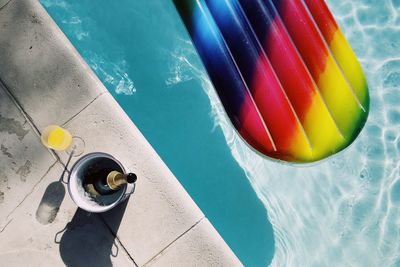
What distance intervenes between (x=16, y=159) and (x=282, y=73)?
8.07 feet

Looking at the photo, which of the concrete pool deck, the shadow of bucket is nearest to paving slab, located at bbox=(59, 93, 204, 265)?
the concrete pool deck

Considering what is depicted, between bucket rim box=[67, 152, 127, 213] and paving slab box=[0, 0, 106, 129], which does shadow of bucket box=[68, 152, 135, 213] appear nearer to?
bucket rim box=[67, 152, 127, 213]

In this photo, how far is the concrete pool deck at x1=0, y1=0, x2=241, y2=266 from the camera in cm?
332

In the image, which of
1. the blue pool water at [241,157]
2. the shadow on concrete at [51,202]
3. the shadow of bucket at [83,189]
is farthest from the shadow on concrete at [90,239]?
the blue pool water at [241,157]

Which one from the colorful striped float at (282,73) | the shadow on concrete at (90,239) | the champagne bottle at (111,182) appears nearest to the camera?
the champagne bottle at (111,182)

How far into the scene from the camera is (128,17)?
14.7ft

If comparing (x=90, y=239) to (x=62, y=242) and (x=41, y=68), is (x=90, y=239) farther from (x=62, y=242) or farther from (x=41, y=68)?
(x=41, y=68)

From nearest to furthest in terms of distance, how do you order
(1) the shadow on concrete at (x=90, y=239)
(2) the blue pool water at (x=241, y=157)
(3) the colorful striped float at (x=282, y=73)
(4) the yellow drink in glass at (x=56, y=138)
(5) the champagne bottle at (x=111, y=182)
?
(5) the champagne bottle at (x=111, y=182) < (4) the yellow drink in glass at (x=56, y=138) < (1) the shadow on concrete at (x=90, y=239) < (3) the colorful striped float at (x=282, y=73) < (2) the blue pool water at (x=241, y=157)

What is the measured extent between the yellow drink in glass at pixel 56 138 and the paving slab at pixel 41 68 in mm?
253

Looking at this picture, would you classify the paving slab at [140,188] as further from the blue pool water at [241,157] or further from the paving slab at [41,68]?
the blue pool water at [241,157]

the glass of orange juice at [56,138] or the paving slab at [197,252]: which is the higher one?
the glass of orange juice at [56,138]

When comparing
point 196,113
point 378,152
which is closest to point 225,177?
point 196,113

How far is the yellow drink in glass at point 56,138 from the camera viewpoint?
3.21 metres

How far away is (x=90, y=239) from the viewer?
333 centimetres
